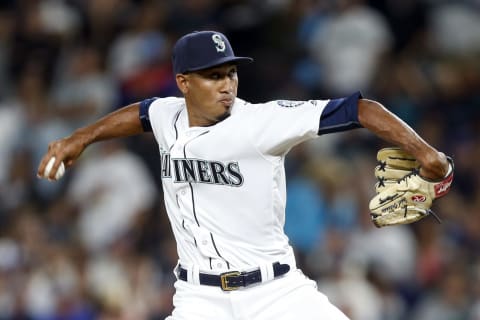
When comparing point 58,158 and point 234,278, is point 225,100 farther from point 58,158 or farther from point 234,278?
point 58,158

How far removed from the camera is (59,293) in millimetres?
8883

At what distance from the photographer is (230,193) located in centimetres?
496

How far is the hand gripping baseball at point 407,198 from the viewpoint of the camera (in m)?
4.73

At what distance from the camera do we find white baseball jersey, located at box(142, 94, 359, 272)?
4859 millimetres

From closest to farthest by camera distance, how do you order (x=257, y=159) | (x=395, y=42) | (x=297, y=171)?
1. (x=257, y=159)
2. (x=297, y=171)
3. (x=395, y=42)

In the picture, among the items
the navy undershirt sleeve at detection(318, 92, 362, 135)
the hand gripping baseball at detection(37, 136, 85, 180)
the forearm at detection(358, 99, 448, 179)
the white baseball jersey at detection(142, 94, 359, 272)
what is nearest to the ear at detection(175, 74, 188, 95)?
the white baseball jersey at detection(142, 94, 359, 272)

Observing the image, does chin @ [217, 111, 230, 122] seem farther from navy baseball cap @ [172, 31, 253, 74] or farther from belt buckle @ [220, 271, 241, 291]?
belt buckle @ [220, 271, 241, 291]

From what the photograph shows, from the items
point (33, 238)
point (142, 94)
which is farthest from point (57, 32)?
point (33, 238)

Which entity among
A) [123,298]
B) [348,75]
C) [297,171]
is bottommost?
[123,298]

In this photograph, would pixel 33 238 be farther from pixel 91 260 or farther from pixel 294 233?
pixel 294 233

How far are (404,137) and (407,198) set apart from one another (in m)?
0.36

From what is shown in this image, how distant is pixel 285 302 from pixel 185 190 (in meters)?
0.70

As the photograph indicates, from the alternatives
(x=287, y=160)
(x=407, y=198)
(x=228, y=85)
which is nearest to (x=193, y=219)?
(x=228, y=85)

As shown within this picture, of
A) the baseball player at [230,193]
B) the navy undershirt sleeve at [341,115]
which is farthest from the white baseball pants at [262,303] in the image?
the navy undershirt sleeve at [341,115]
